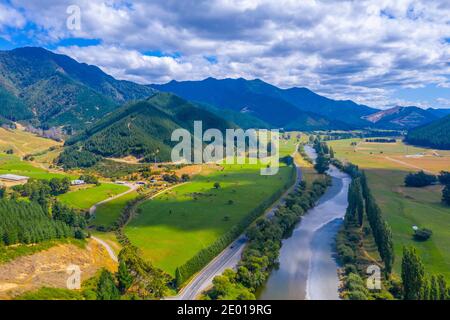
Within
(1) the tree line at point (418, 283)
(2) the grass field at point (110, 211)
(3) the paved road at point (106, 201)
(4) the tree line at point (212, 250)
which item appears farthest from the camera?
(2) the grass field at point (110, 211)

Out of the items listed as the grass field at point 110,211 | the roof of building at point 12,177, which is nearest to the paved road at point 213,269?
the grass field at point 110,211

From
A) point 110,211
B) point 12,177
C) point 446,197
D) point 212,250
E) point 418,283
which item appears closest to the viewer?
point 418,283

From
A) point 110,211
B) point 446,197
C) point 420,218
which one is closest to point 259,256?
point 110,211

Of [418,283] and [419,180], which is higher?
[419,180]

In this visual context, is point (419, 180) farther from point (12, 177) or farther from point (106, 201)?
point (12, 177)

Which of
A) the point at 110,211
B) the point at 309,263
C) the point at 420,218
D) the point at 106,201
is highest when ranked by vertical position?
the point at 106,201

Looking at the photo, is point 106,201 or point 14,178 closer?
point 106,201

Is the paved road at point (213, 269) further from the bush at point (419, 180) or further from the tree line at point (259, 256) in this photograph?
the bush at point (419, 180)
